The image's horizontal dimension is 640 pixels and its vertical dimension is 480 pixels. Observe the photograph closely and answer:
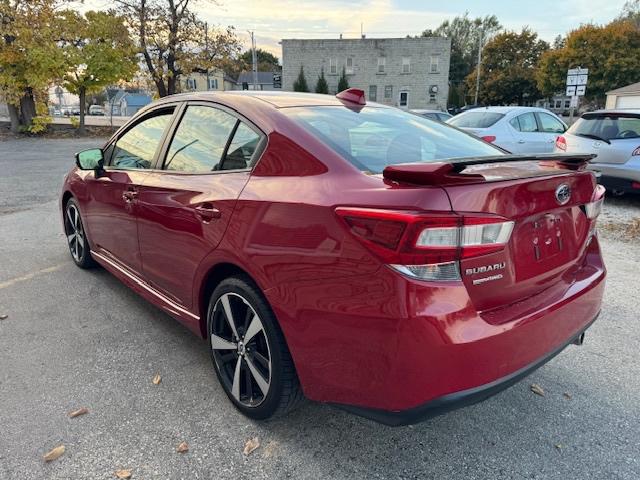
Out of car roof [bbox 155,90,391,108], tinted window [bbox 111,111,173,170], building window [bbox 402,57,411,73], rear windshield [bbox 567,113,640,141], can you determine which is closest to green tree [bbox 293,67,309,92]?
building window [bbox 402,57,411,73]

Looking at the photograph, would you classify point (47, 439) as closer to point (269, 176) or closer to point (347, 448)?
point (347, 448)

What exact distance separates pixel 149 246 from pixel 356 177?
1.75 meters

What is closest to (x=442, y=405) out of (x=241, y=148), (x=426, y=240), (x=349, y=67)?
(x=426, y=240)

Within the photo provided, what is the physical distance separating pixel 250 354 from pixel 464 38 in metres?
90.6

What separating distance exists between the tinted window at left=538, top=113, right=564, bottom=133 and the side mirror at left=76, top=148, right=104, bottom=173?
989cm

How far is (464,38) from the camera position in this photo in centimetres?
8225

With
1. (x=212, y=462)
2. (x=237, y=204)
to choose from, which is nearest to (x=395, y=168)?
(x=237, y=204)

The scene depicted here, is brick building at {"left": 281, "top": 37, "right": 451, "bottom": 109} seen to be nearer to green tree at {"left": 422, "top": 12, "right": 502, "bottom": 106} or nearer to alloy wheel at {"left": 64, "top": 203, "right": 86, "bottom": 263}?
green tree at {"left": 422, "top": 12, "right": 502, "bottom": 106}

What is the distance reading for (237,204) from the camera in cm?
234

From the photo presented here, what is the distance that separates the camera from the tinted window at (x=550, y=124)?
35.9 feet

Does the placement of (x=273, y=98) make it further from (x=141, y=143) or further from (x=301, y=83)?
(x=301, y=83)

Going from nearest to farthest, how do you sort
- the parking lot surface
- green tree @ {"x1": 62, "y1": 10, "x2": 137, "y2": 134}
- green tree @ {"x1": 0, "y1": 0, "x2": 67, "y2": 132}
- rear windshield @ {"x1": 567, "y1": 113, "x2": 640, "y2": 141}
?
the parking lot surface, rear windshield @ {"x1": 567, "y1": 113, "x2": 640, "y2": 141}, green tree @ {"x1": 0, "y1": 0, "x2": 67, "y2": 132}, green tree @ {"x1": 62, "y1": 10, "x2": 137, "y2": 134}

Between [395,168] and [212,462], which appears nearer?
[395,168]

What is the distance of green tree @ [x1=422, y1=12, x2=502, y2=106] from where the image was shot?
7694cm
